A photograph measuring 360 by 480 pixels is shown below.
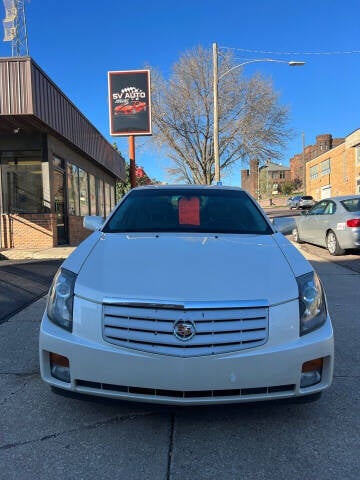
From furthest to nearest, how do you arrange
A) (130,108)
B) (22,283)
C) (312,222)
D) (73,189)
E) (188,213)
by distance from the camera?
(73,189) < (130,108) < (312,222) < (22,283) < (188,213)

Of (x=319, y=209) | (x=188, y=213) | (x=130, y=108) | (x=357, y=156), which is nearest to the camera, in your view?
(x=188, y=213)

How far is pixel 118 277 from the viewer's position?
277cm

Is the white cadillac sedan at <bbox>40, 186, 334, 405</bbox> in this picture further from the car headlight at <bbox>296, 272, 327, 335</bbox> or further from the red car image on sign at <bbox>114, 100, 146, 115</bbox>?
the red car image on sign at <bbox>114, 100, 146, 115</bbox>

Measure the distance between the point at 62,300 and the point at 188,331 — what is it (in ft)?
2.79

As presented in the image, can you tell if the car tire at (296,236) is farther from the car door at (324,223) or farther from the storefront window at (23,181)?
the storefront window at (23,181)

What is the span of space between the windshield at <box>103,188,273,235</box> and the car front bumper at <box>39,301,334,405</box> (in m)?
1.38

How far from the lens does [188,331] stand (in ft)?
8.16

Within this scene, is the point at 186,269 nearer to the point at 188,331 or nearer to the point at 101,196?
the point at 188,331

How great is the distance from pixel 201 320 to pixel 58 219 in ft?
40.0

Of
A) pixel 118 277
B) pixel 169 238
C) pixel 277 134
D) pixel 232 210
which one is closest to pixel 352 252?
pixel 232 210

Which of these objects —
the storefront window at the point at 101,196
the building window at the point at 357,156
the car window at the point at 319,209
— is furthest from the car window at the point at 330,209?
the building window at the point at 357,156

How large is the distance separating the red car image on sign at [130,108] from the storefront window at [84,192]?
13.8 ft

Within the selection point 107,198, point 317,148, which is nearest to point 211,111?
point 107,198

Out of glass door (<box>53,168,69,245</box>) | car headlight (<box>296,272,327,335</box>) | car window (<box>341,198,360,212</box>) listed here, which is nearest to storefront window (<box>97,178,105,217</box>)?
glass door (<box>53,168,69,245</box>)
